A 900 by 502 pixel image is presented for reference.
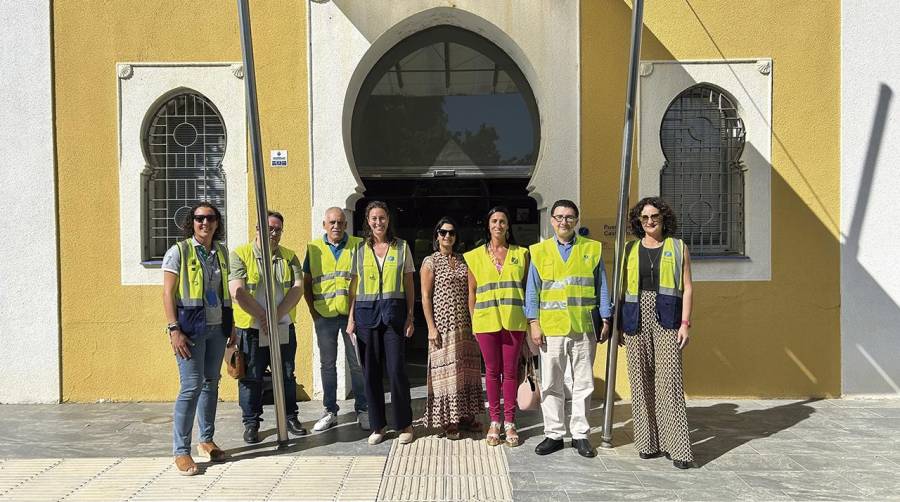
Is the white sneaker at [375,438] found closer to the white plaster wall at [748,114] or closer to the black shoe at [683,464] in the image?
the black shoe at [683,464]

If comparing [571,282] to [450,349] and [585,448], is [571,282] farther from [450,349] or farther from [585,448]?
[585,448]

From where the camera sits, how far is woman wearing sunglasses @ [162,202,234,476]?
15.1 ft

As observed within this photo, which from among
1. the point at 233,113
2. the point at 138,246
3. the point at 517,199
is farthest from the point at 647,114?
the point at 138,246

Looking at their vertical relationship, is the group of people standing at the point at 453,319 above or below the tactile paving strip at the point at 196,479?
above

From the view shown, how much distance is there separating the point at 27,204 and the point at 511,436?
5.60 metres

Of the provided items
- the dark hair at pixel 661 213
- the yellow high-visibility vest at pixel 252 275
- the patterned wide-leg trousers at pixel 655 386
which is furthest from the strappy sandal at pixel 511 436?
the yellow high-visibility vest at pixel 252 275

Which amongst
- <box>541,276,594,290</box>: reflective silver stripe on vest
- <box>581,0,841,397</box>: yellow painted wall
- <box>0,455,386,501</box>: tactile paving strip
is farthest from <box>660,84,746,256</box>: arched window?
<box>0,455,386,501</box>: tactile paving strip

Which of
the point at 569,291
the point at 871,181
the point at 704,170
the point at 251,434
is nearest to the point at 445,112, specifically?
the point at 704,170

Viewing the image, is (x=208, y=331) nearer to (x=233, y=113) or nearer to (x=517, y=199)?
(x=233, y=113)

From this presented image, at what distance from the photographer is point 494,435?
522 cm

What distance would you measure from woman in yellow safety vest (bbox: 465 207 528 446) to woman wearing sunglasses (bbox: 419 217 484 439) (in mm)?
141

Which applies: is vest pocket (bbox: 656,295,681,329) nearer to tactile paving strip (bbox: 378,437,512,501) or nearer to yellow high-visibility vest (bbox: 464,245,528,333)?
yellow high-visibility vest (bbox: 464,245,528,333)

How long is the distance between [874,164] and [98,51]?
27.3 ft

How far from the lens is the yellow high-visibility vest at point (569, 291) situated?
4969 millimetres
